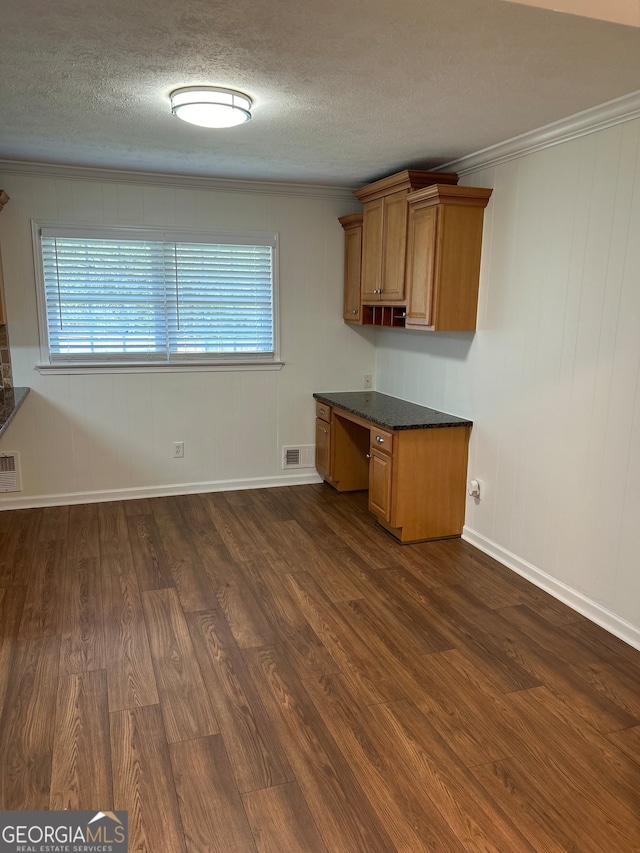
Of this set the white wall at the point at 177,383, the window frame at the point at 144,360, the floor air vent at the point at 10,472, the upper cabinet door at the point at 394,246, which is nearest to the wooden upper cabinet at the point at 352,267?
the white wall at the point at 177,383

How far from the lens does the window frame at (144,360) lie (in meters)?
4.40

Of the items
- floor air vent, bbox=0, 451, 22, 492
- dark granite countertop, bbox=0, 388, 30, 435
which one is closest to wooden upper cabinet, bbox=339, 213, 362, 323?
dark granite countertop, bbox=0, 388, 30, 435

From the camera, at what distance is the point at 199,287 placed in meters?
4.79

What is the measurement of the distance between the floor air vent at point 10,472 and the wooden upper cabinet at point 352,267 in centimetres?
282

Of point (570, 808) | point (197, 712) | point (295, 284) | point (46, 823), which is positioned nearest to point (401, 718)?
point (570, 808)

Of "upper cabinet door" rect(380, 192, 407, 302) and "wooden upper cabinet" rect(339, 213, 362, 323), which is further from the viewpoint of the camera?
"wooden upper cabinet" rect(339, 213, 362, 323)

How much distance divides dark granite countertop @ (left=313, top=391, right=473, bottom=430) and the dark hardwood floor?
84 centimetres

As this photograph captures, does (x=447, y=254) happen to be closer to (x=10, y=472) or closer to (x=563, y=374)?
(x=563, y=374)

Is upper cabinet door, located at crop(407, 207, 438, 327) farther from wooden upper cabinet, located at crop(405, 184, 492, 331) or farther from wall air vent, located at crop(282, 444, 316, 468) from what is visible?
wall air vent, located at crop(282, 444, 316, 468)

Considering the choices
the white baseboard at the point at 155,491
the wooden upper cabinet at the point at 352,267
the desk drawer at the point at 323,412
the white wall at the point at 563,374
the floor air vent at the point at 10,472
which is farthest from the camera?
the desk drawer at the point at 323,412

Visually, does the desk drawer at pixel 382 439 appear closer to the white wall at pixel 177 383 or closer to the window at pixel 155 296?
the white wall at pixel 177 383

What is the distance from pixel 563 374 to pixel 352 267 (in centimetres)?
229

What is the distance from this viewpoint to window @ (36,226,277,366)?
447 centimetres

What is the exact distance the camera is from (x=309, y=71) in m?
2.41
